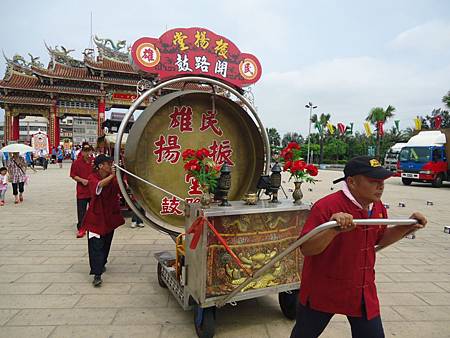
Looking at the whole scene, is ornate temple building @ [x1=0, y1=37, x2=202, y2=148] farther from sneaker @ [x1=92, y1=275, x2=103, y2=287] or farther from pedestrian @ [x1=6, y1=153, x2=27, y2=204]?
sneaker @ [x1=92, y1=275, x2=103, y2=287]

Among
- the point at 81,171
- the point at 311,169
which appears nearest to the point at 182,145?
the point at 311,169

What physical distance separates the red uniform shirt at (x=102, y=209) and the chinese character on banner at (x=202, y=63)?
1631mm

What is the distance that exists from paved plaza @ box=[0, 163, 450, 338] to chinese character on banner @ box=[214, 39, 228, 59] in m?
2.69

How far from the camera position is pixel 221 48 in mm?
3520

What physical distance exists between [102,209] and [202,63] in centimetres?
203

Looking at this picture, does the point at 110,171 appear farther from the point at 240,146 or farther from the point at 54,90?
the point at 54,90

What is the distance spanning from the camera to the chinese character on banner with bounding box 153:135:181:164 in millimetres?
3538

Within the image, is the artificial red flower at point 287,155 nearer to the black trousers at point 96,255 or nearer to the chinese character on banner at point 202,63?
the chinese character on banner at point 202,63

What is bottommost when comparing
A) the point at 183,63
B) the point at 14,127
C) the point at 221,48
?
the point at 183,63

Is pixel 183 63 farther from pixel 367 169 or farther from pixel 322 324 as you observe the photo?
pixel 322 324

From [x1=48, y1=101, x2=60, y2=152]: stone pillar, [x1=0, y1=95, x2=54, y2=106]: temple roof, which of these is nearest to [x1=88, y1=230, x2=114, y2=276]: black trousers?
[x1=48, y1=101, x2=60, y2=152]: stone pillar

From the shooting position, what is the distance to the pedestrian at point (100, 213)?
3719 mm

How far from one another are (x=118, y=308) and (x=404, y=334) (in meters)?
2.68

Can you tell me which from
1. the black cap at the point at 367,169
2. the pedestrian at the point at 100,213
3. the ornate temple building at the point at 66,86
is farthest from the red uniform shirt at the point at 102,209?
the ornate temple building at the point at 66,86
